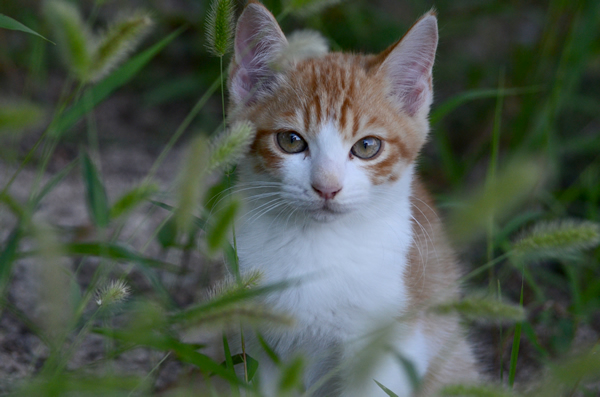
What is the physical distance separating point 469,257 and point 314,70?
1.56 metres

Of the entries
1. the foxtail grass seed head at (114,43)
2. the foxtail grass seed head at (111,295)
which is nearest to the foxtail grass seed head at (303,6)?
the foxtail grass seed head at (114,43)

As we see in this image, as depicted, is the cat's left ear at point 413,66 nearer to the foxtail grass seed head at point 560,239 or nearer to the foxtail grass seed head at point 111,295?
the foxtail grass seed head at point 560,239

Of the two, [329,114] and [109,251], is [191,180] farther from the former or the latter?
[329,114]

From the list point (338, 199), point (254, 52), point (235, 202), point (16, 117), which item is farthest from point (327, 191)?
point (16, 117)

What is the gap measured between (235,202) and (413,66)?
1000mm

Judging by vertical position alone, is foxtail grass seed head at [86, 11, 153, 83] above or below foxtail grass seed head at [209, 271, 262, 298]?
above

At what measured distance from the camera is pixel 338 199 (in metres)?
1.65

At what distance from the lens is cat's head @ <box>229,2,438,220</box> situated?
5.53ft

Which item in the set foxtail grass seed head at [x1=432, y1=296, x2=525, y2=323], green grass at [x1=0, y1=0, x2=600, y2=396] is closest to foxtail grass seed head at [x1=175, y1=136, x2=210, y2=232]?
green grass at [x1=0, y1=0, x2=600, y2=396]

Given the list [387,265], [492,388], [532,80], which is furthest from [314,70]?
[532,80]

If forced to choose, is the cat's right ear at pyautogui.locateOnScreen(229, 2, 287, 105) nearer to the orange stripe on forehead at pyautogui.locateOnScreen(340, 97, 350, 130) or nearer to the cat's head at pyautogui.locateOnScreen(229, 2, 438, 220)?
the cat's head at pyautogui.locateOnScreen(229, 2, 438, 220)

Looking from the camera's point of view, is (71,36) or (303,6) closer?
(71,36)

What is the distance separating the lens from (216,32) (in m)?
1.47

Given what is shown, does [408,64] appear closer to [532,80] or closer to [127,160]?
[532,80]
